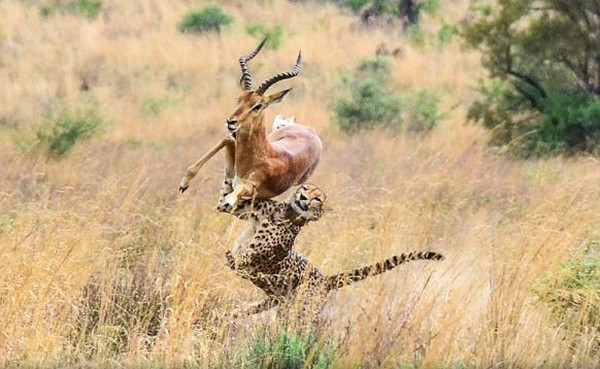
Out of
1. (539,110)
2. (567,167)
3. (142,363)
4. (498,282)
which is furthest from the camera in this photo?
(539,110)

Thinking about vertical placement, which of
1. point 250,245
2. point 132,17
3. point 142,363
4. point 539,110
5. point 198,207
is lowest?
point 132,17

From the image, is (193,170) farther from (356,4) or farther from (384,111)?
(356,4)

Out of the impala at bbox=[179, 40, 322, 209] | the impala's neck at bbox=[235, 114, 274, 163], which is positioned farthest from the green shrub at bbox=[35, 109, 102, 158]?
the impala's neck at bbox=[235, 114, 274, 163]

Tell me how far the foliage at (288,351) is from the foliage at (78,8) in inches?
951

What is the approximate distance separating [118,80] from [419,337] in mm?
17843

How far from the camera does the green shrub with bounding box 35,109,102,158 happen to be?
16.7 metres

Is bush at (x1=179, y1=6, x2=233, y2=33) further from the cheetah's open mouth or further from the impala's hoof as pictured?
the impala's hoof

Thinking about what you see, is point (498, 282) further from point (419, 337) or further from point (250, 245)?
point (250, 245)

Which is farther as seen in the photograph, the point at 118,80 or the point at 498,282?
the point at 118,80

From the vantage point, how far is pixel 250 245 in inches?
284

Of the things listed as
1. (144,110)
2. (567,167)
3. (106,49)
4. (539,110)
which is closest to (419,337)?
(567,167)

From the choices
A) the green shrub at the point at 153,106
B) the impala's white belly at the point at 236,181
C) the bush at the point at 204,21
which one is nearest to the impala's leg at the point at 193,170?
the impala's white belly at the point at 236,181

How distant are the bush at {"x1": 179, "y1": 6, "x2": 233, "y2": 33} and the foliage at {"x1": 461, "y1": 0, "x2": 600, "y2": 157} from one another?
1229 centimetres

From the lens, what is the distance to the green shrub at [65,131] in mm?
16747
